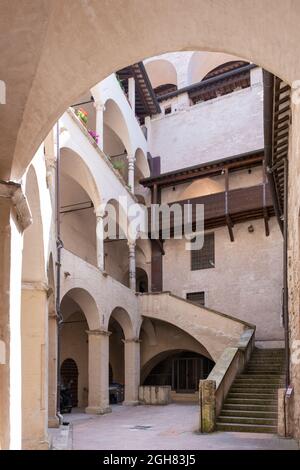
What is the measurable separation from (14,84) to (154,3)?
1595 millimetres

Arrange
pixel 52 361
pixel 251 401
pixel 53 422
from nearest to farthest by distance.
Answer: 1. pixel 53 422
2. pixel 52 361
3. pixel 251 401

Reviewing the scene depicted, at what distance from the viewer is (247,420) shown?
42.8 ft

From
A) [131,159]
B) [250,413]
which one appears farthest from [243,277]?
[250,413]

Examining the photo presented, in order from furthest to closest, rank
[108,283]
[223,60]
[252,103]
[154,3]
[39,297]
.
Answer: [223,60], [252,103], [108,283], [39,297], [154,3]

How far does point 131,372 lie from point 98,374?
3.63m

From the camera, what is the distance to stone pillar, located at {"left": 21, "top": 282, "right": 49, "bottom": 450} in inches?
Result: 359

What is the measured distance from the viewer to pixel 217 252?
2475 centimetres

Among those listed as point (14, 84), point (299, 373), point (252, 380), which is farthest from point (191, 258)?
point (14, 84)

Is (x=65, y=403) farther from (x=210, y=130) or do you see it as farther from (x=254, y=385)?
(x=210, y=130)

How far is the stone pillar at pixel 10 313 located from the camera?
5.54 meters

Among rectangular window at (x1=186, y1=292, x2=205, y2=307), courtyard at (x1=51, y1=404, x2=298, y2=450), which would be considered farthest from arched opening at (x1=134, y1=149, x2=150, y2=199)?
courtyard at (x1=51, y1=404, x2=298, y2=450)

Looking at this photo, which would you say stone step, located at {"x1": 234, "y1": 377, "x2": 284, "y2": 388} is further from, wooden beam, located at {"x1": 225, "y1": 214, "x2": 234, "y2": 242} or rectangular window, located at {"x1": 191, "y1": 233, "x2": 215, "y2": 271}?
rectangular window, located at {"x1": 191, "y1": 233, "x2": 215, "y2": 271}

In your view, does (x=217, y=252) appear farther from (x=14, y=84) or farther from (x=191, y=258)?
(x=14, y=84)

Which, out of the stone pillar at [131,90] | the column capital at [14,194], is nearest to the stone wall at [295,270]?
the column capital at [14,194]
